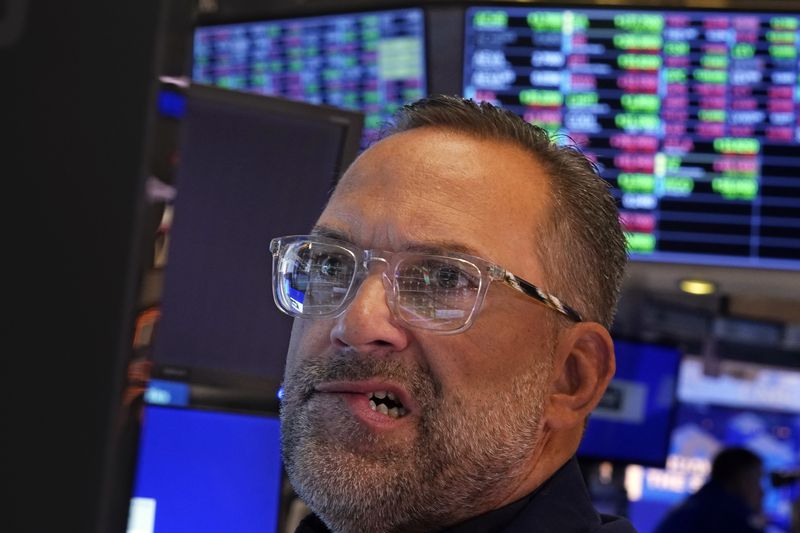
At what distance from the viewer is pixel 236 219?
4.78 ft

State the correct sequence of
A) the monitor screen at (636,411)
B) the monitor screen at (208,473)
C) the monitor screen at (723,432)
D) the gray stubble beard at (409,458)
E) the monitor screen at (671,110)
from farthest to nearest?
the monitor screen at (723,432) < the monitor screen at (636,411) < the monitor screen at (671,110) < the monitor screen at (208,473) < the gray stubble beard at (409,458)

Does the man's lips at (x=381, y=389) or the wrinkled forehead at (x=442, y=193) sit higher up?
the wrinkled forehead at (x=442, y=193)

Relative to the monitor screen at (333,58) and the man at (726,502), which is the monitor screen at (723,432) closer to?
the man at (726,502)

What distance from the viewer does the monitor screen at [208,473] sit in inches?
55.0

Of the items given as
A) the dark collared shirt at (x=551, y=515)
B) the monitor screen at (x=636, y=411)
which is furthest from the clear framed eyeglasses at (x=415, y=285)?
the monitor screen at (x=636, y=411)

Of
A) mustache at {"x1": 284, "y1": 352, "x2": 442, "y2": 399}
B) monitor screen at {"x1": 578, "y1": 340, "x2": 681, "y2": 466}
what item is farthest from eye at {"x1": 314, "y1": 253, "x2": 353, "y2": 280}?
monitor screen at {"x1": 578, "y1": 340, "x2": 681, "y2": 466}

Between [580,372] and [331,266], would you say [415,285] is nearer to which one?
[331,266]

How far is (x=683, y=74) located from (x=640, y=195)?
31cm

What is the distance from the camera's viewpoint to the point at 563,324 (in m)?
1.21

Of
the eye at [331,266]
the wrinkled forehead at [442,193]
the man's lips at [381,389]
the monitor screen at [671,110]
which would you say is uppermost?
the monitor screen at [671,110]

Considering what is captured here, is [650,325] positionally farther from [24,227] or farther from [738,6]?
[24,227]

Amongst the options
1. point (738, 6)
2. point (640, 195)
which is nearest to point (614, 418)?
point (640, 195)

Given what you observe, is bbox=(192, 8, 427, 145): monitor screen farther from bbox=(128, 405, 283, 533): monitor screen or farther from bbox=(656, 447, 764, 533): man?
bbox=(656, 447, 764, 533): man

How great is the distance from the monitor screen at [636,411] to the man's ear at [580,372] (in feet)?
7.01
